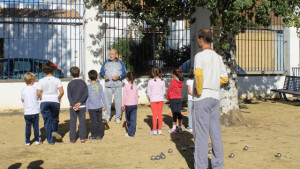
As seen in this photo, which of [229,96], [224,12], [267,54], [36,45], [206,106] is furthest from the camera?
[267,54]

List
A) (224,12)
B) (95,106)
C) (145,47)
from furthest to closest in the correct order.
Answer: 1. (145,47)
2. (224,12)
3. (95,106)

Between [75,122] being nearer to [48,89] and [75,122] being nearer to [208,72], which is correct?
[48,89]

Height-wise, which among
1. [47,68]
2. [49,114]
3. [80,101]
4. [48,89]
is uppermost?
[47,68]

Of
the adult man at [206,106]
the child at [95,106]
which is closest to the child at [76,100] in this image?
the child at [95,106]

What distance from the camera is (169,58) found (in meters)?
13.4

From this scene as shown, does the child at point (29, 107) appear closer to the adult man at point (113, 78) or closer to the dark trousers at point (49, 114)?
the dark trousers at point (49, 114)

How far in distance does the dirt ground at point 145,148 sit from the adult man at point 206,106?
68cm

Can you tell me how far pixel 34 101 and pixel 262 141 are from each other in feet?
14.5

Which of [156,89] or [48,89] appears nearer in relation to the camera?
[48,89]

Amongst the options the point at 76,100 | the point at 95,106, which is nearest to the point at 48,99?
the point at 76,100

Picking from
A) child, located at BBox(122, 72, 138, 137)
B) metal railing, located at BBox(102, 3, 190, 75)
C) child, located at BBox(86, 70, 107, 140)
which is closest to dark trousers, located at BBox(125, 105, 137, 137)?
child, located at BBox(122, 72, 138, 137)

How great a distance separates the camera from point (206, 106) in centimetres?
512

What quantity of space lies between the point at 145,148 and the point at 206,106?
2237mm

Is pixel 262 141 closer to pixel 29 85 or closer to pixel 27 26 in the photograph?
pixel 29 85
